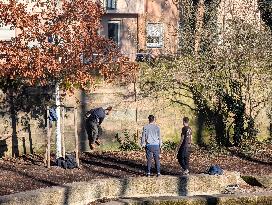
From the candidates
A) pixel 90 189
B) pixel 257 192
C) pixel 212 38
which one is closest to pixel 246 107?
pixel 212 38

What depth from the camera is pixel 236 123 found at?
25.1 meters

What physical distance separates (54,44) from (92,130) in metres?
4.01

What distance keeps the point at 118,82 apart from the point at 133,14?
12.0 meters

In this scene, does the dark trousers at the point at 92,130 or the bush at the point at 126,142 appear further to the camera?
the bush at the point at 126,142

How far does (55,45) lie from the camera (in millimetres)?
19406

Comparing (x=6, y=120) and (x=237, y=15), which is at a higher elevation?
(x=237, y=15)

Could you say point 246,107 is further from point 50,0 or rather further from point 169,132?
point 50,0

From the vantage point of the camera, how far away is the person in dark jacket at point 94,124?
22.2m

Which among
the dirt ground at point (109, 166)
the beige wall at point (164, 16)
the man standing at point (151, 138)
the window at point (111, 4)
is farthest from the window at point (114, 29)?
the man standing at point (151, 138)

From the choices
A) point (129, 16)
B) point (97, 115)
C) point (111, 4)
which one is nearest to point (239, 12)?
point (97, 115)

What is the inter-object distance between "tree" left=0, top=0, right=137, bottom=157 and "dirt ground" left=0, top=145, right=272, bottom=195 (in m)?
2.45

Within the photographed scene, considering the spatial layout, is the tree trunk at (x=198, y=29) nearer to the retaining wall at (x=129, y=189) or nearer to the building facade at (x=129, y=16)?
the building facade at (x=129, y=16)

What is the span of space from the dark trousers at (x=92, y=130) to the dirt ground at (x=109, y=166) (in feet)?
1.61

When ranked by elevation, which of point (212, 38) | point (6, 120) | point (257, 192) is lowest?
point (257, 192)
